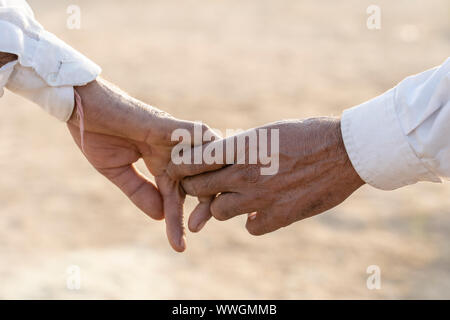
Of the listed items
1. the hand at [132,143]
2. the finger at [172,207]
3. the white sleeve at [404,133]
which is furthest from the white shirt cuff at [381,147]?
the finger at [172,207]

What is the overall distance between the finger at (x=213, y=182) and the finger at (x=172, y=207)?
0.13 feet

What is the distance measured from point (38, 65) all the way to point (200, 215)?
2.28 ft

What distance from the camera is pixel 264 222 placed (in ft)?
7.35

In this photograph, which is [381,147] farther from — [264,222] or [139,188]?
[139,188]

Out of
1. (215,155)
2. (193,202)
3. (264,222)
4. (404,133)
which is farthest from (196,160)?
(193,202)

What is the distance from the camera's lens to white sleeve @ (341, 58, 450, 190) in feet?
6.26

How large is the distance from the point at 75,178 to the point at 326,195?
2701 mm

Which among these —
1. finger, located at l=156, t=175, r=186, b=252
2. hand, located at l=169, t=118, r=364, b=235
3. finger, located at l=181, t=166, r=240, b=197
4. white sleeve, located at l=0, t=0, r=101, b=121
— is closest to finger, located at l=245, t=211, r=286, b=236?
hand, located at l=169, t=118, r=364, b=235

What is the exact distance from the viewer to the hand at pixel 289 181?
2123 millimetres

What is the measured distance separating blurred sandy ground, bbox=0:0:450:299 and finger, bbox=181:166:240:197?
45.4 inches

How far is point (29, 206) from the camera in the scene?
417 centimetres

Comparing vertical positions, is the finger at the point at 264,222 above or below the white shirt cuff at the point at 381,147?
below

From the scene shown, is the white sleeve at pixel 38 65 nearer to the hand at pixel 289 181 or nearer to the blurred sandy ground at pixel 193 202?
the hand at pixel 289 181

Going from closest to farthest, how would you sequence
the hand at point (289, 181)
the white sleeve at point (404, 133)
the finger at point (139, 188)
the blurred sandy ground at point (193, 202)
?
the white sleeve at point (404, 133)
the hand at point (289, 181)
the finger at point (139, 188)
the blurred sandy ground at point (193, 202)
